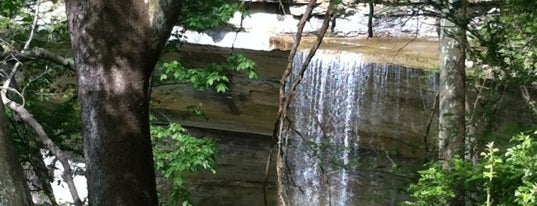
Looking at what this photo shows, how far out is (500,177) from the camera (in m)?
2.46

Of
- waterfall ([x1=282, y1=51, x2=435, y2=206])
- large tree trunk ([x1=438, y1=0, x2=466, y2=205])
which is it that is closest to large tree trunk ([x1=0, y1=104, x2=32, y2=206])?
large tree trunk ([x1=438, y1=0, x2=466, y2=205])

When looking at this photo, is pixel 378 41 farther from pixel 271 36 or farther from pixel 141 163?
pixel 141 163

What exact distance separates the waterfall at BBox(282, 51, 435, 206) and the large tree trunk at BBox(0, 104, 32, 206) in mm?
7231

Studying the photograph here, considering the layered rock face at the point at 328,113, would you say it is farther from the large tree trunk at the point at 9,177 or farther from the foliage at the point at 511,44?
the large tree trunk at the point at 9,177

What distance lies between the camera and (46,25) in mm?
6336

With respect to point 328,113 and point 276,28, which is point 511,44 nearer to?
point 328,113

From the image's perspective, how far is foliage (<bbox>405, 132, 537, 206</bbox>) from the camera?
2209 millimetres

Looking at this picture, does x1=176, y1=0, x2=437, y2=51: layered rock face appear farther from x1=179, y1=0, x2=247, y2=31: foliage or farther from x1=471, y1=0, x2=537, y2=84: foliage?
x1=471, y1=0, x2=537, y2=84: foliage

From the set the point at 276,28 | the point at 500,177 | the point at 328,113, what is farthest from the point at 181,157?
the point at 276,28

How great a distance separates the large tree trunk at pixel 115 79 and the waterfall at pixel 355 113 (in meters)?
6.99

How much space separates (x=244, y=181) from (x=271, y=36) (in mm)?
3395

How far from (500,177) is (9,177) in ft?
6.31

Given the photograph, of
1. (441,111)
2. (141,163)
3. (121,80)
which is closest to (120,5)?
(121,80)

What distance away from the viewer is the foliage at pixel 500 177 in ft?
7.25
